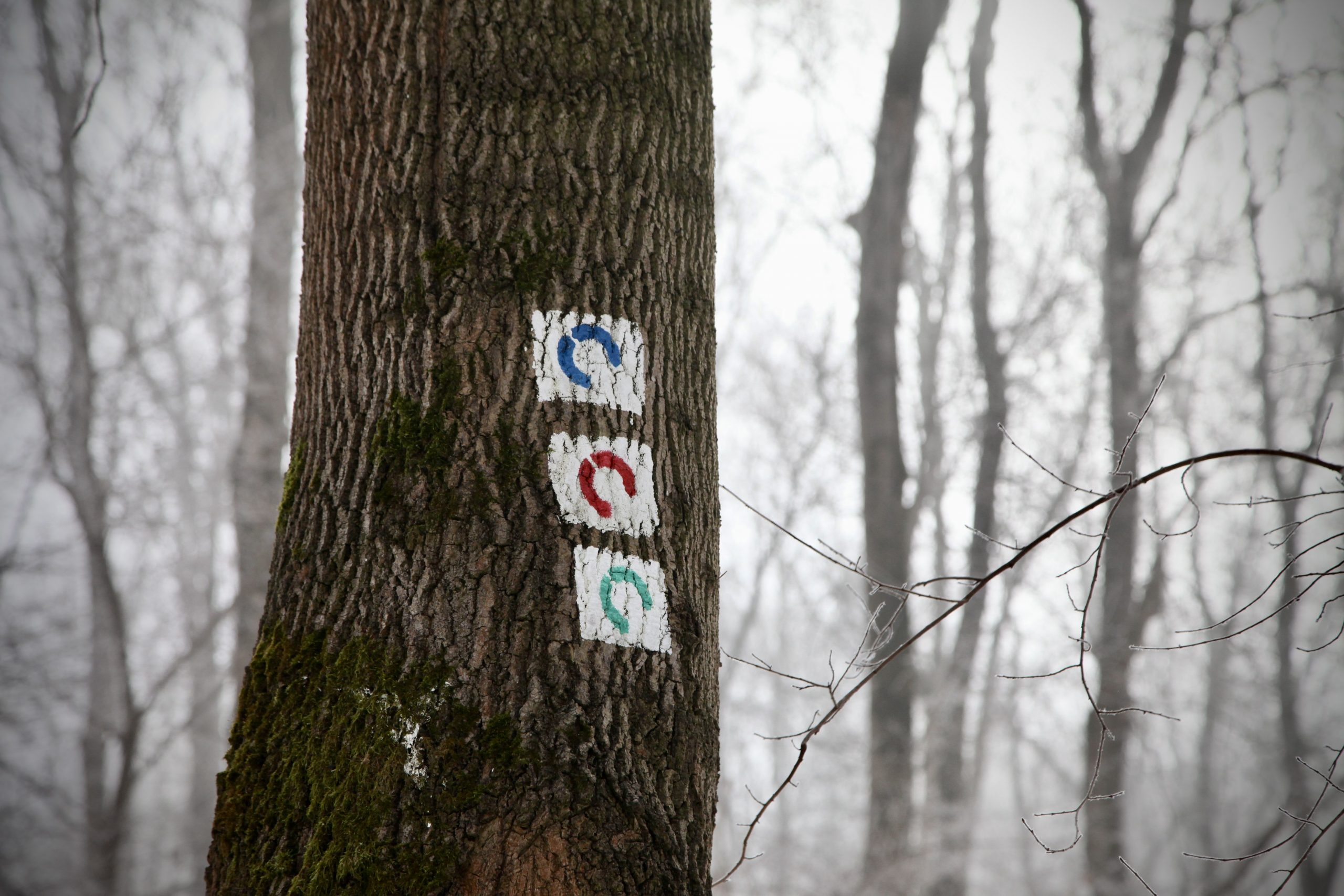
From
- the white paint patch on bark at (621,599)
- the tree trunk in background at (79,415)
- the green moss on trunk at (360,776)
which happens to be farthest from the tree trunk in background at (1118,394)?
the tree trunk in background at (79,415)

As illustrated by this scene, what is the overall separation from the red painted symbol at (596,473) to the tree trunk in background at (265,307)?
232 inches

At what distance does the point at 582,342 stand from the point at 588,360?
0.12ft

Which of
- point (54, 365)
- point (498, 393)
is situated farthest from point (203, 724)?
point (498, 393)

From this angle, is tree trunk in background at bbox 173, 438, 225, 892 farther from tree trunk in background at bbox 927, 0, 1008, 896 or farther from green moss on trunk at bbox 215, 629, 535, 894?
green moss on trunk at bbox 215, 629, 535, 894

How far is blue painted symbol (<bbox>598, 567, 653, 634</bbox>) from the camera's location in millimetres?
Answer: 1586

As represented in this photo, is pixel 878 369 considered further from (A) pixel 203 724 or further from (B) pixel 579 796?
(A) pixel 203 724

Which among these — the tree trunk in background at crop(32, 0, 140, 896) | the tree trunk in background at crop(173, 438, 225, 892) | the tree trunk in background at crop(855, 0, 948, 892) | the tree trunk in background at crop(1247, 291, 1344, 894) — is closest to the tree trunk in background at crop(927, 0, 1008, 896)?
the tree trunk in background at crop(855, 0, 948, 892)

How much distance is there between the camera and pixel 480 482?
1.59 meters

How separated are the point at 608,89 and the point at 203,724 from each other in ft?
38.7

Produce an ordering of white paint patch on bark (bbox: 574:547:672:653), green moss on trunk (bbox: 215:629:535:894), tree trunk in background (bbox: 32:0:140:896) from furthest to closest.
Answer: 1. tree trunk in background (bbox: 32:0:140:896)
2. white paint patch on bark (bbox: 574:547:672:653)
3. green moss on trunk (bbox: 215:629:535:894)

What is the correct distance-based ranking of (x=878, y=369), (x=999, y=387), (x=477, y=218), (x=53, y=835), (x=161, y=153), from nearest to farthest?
(x=477, y=218)
(x=878, y=369)
(x=53, y=835)
(x=999, y=387)
(x=161, y=153)

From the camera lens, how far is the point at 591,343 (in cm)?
168

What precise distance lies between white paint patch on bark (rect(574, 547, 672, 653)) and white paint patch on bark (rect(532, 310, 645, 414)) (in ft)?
0.96

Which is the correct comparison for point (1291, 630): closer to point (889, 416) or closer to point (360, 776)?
point (889, 416)
